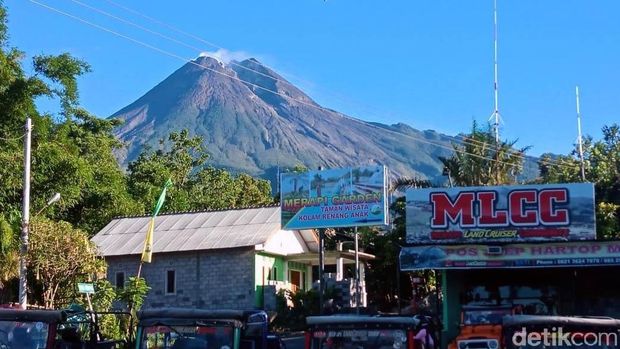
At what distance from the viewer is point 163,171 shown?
162 ft

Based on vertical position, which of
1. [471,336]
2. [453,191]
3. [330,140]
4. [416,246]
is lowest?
[471,336]

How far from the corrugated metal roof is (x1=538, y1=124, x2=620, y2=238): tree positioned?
11.9 m

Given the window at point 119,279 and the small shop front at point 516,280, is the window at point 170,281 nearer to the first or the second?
the window at point 119,279

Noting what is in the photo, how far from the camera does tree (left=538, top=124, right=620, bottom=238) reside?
29.9m

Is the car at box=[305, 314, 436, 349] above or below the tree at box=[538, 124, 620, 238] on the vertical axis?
below

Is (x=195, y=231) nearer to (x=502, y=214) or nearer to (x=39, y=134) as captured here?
(x=39, y=134)

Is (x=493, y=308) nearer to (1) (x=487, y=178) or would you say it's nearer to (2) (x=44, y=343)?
(2) (x=44, y=343)

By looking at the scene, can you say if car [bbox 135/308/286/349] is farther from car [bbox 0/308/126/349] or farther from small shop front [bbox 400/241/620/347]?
small shop front [bbox 400/241/620/347]

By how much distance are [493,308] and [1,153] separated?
1781 cm

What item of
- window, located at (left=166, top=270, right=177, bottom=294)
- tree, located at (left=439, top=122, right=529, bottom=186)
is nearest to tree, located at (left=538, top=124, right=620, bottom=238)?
tree, located at (left=439, top=122, right=529, bottom=186)

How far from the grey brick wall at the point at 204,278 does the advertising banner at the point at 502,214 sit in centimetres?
1076

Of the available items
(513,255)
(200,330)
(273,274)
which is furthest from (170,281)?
(200,330)

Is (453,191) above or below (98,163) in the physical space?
below

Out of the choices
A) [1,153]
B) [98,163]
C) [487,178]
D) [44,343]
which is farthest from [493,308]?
[98,163]
